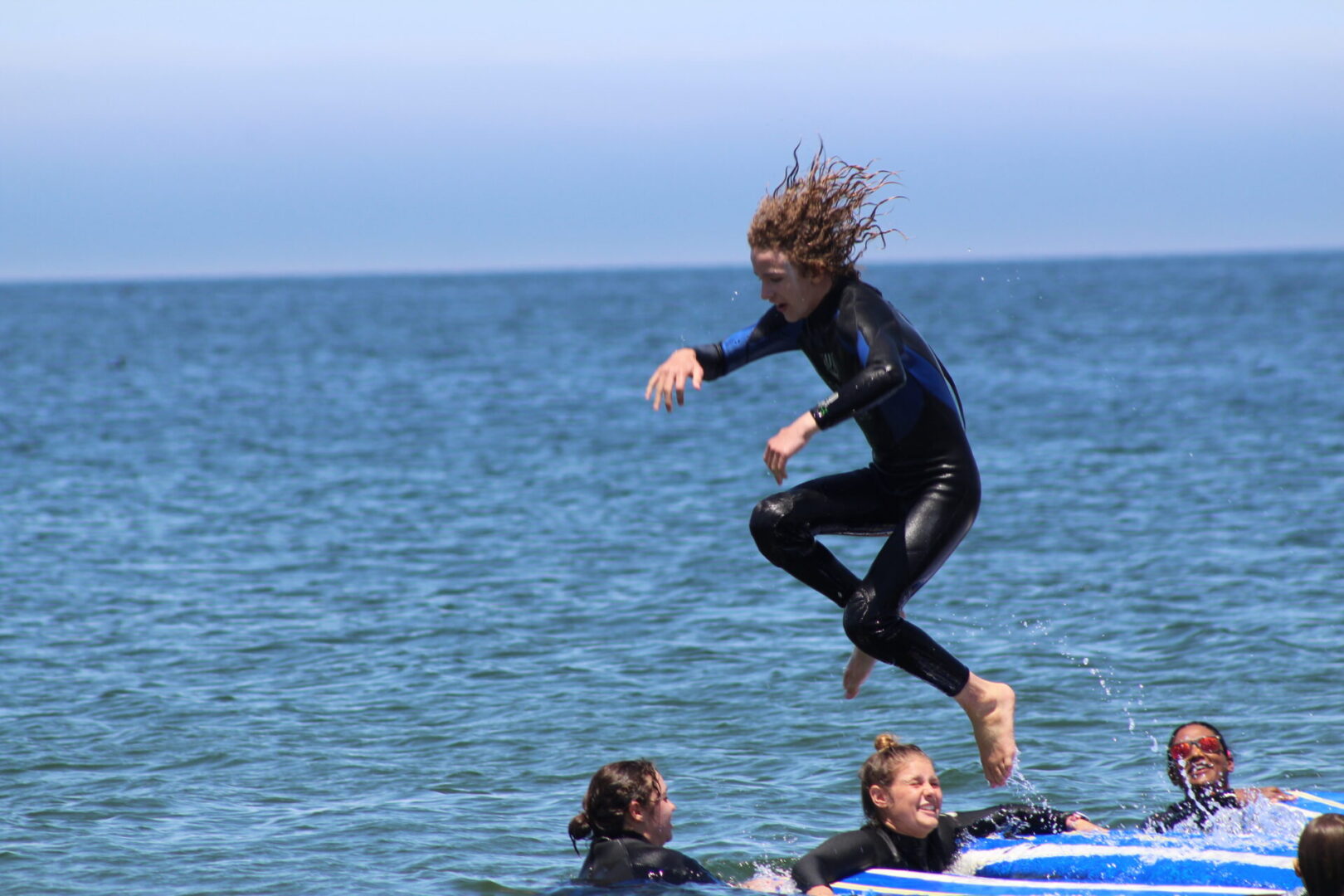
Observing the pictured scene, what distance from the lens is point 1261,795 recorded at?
820 centimetres

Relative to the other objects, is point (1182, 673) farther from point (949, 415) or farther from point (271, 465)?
point (271, 465)

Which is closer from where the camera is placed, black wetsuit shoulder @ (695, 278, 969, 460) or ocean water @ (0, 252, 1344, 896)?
black wetsuit shoulder @ (695, 278, 969, 460)

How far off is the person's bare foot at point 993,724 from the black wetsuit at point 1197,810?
4.19 feet

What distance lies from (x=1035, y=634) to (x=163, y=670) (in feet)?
26.4

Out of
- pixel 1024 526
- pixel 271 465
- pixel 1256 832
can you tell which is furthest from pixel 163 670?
pixel 271 465

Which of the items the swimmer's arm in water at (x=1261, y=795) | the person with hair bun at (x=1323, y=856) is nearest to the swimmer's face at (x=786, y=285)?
the person with hair bun at (x=1323, y=856)

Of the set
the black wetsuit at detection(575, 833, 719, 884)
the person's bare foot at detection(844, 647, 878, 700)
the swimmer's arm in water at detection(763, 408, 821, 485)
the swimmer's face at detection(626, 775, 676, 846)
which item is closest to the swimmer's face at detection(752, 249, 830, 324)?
the swimmer's arm in water at detection(763, 408, 821, 485)

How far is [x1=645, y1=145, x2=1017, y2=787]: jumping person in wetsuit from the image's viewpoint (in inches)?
275

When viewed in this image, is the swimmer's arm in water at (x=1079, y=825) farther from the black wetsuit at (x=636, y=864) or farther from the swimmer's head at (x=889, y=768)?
the black wetsuit at (x=636, y=864)

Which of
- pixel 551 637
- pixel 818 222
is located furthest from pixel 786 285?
pixel 551 637

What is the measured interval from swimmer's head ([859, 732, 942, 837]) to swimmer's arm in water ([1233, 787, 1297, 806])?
5.39 feet

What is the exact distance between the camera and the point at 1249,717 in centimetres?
1200

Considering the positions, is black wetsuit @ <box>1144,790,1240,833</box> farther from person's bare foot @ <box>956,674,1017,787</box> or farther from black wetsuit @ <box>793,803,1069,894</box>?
person's bare foot @ <box>956,674,1017,787</box>

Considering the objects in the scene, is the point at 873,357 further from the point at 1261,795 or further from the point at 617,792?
the point at 1261,795
